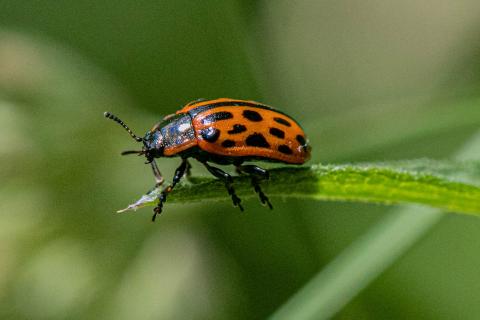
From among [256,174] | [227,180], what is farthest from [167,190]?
[256,174]

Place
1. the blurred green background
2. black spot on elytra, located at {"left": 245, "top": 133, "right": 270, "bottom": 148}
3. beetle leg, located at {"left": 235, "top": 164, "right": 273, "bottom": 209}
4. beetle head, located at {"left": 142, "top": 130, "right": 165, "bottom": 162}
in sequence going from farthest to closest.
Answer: the blurred green background < beetle head, located at {"left": 142, "top": 130, "right": 165, "bottom": 162} < black spot on elytra, located at {"left": 245, "top": 133, "right": 270, "bottom": 148} < beetle leg, located at {"left": 235, "top": 164, "right": 273, "bottom": 209}

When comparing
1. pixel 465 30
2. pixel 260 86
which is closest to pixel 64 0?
pixel 260 86

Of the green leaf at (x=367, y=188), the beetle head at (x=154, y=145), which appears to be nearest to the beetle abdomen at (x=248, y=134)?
the beetle head at (x=154, y=145)

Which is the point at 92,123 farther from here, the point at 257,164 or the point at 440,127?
the point at 440,127

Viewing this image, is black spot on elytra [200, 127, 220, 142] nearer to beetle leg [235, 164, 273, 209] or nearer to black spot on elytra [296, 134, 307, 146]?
beetle leg [235, 164, 273, 209]

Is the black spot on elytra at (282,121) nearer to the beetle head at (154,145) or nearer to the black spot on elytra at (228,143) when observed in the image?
the black spot on elytra at (228,143)

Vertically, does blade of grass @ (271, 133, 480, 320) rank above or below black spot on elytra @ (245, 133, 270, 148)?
below

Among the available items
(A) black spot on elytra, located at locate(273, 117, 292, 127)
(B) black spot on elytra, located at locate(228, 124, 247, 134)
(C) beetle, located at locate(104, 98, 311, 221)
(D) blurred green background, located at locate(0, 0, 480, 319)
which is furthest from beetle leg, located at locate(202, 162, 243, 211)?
(D) blurred green background, located at locate(0, 0, 480, 319)
